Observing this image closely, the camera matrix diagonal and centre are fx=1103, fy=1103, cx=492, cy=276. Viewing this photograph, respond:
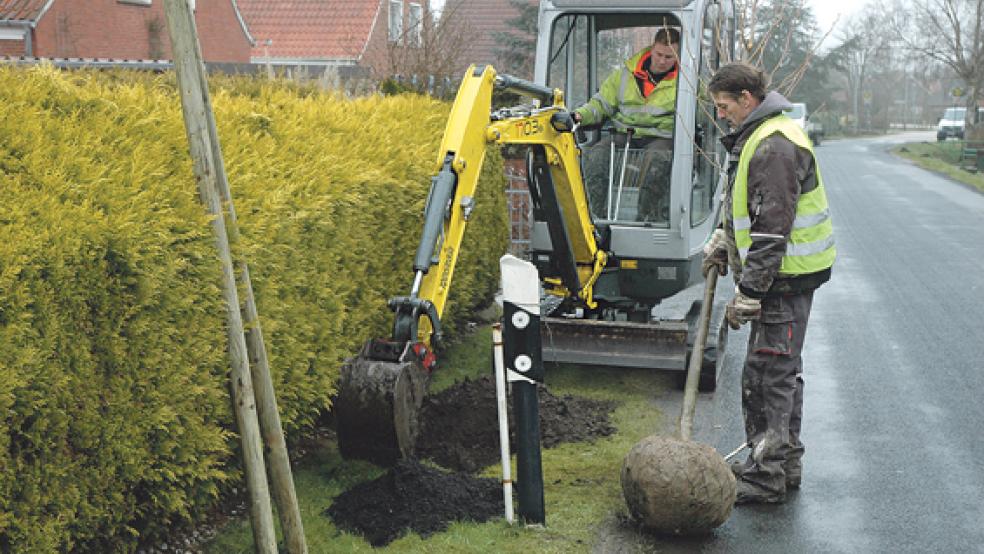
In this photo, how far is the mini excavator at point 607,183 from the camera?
7.48 meters

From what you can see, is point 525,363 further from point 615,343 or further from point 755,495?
point 615,343

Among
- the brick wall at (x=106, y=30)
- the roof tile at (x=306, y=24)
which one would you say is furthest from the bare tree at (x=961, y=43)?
the brick wall at (x=106, y=30)

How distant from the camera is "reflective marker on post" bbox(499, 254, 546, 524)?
5352 millimetres

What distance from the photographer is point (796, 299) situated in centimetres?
616

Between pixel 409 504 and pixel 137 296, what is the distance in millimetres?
1969

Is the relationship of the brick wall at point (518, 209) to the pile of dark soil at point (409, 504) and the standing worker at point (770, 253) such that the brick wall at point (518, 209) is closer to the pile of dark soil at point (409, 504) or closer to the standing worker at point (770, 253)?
the standing worker at point (770, 253)

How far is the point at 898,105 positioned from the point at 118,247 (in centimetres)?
10329

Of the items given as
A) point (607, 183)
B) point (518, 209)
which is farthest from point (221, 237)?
point (518, 209)

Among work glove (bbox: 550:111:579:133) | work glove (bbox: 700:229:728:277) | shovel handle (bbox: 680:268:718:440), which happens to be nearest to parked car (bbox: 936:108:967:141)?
work glove (bbox: 550:111:579:133)

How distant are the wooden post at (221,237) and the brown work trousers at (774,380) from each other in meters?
2.98

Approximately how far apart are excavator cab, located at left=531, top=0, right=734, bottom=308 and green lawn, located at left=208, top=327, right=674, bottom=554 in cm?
98

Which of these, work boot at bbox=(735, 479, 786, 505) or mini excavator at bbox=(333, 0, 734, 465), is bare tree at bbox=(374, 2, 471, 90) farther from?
work boot at bbox=(735, 479, 786, 505)

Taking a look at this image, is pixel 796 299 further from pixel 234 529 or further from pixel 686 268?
pixel 234 529

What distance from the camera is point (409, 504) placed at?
550 centimetres
